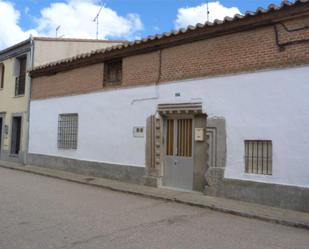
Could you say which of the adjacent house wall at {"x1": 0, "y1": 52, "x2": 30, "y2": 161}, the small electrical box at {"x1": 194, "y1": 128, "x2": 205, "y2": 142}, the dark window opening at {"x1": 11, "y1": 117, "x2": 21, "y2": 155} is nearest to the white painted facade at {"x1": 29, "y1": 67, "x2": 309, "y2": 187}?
the small electrical box at {"x1": 194, "y1": 128, "x2": 205, "y2": 142}

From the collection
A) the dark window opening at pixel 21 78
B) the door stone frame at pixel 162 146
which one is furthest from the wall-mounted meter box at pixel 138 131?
the dark window opening at pixel 21 78

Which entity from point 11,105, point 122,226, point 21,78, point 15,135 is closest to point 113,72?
point 122,226

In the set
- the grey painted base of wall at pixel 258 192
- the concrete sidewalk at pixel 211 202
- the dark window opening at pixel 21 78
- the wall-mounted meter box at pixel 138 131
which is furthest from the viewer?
the dark window opening at pixel 21 78

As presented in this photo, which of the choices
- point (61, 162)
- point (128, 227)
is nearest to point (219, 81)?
point (128, 227)

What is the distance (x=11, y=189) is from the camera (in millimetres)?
9859

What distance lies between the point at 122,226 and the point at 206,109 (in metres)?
4.21

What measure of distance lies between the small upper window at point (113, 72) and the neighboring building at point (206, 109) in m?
0.03

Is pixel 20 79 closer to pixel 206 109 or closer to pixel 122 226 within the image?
pixel 206 109

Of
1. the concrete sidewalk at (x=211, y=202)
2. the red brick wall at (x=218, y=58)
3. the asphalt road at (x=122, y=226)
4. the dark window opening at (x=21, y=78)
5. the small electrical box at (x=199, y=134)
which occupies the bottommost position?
the asphalt road at (x=122, y=226)

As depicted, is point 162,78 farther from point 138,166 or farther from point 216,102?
point 138,166

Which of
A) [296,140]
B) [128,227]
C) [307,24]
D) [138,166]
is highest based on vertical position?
[307,24]

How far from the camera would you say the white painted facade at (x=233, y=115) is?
7.65m

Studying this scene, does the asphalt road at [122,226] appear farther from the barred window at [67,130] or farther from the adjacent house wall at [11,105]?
the adjacent house wall at [11,105]

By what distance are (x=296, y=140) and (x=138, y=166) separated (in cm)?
493
